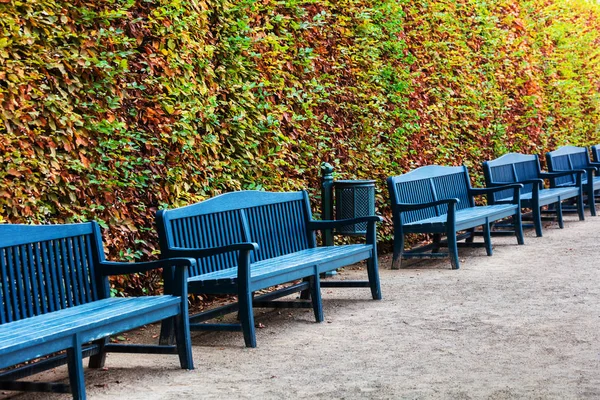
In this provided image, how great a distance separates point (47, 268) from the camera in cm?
505

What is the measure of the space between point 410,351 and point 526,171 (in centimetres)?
861

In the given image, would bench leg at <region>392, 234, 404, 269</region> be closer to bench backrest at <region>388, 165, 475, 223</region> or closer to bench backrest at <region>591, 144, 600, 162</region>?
bench backrest at <region>388, 165, 475, 223</region>

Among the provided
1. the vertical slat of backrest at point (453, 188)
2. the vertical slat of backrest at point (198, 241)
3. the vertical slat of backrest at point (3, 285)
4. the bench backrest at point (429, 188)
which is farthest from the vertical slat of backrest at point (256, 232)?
the vertical slat of backrest at point (453, 188)

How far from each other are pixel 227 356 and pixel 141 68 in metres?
2.21

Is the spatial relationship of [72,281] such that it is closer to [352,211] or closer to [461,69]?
[352,211]

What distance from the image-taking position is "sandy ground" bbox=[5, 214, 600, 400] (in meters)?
4.80

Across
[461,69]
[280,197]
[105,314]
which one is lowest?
[105,314]

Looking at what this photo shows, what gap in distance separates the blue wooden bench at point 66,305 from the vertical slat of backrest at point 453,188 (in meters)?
5.50

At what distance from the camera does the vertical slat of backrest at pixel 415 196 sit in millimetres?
9633

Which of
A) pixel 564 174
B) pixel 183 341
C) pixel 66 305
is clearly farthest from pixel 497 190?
pixel 66 305

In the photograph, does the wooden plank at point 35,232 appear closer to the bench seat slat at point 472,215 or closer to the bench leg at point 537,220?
the bench seat slat at point 472,215

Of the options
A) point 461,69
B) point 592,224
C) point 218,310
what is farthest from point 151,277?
point 592,224

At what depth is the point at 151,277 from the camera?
6.79m

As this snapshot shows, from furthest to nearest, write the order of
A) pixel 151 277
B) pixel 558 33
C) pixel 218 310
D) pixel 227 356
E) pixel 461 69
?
pixel 558 33
pixel 461 69
pixel 151 277
pixel 218 310
pixel 227 356
